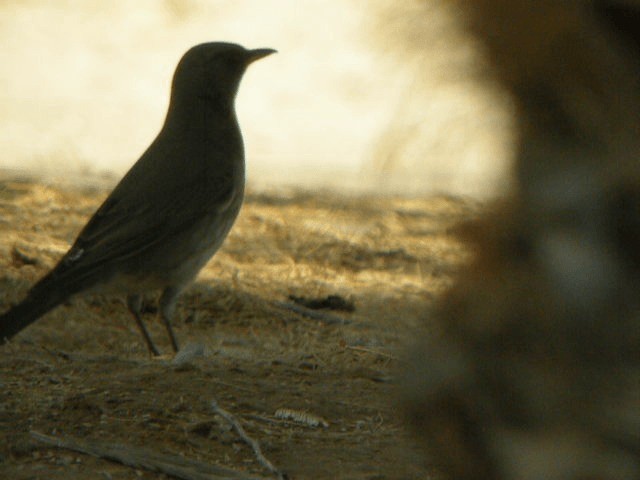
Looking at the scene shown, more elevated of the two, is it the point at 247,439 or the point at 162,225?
the point at 162,225

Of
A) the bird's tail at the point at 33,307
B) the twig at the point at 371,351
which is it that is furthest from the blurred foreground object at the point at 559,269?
the bird's tail at the point at 33,307

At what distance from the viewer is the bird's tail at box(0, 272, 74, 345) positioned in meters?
5.56

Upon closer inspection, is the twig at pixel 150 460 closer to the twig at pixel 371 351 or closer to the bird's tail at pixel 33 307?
the twig at pixel 371 351

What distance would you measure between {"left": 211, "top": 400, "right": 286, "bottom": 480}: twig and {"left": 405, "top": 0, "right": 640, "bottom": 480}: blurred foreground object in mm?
1838

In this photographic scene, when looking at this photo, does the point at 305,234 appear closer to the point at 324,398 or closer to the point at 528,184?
the point at 324,398

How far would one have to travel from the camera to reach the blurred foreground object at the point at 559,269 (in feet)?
6.18

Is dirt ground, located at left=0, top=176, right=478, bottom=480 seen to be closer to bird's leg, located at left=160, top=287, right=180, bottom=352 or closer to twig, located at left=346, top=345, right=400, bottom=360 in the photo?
twig, located at left=346, top=345, right=400, bottom=360

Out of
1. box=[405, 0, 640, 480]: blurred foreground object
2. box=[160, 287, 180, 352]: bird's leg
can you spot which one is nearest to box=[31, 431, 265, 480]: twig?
box=[405, 0, 640, 480]: blurred foreground object

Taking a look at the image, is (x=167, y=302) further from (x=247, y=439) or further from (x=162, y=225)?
(x=247, y=439)

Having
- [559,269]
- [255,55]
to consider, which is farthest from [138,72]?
[559,269]

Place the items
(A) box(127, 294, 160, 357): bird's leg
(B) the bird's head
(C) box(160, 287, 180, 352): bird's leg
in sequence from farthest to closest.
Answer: (B) the bird's head, (C) box(160, 287, 180, 352): bird's leg, (A) box(127, 294, 160, 357): bird's leg

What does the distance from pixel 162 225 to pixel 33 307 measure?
0.76 m

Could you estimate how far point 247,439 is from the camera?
4082 mm

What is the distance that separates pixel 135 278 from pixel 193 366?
1.39 m
